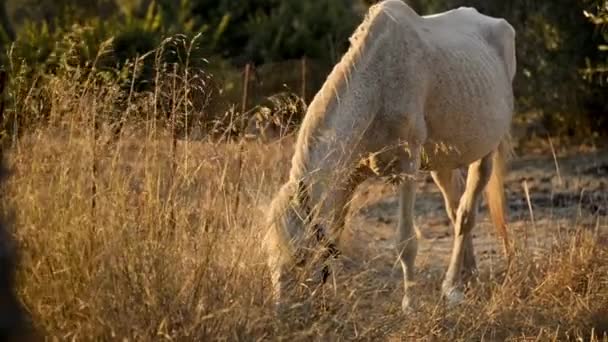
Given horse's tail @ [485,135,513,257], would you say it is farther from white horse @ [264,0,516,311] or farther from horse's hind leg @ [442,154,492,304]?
horse's hind leg @ [442,154,492,304]

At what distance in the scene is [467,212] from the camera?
8852 mm

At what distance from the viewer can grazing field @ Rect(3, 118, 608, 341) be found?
5.01 meters

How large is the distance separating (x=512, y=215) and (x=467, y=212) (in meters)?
2.20

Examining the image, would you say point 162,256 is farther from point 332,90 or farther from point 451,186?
point 451,186

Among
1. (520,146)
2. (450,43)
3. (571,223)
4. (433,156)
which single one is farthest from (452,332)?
(520,146)

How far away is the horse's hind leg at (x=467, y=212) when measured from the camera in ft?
27.8

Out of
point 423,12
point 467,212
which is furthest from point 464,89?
point 423,12

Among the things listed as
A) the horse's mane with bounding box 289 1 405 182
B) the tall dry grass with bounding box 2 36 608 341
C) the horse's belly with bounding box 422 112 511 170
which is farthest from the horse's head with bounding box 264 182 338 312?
the horse's belly with bounding box 422 112 511 170

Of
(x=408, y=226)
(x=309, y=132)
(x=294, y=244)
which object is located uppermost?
(x=309, y=132)

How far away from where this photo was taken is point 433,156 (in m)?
8.06

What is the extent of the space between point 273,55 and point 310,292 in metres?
12.1

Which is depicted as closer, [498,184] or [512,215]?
[498,184]

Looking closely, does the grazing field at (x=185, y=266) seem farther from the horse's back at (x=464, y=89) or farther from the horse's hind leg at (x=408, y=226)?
the horse's back at (x=464, y=89)

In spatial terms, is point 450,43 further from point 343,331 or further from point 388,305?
point 343,331
